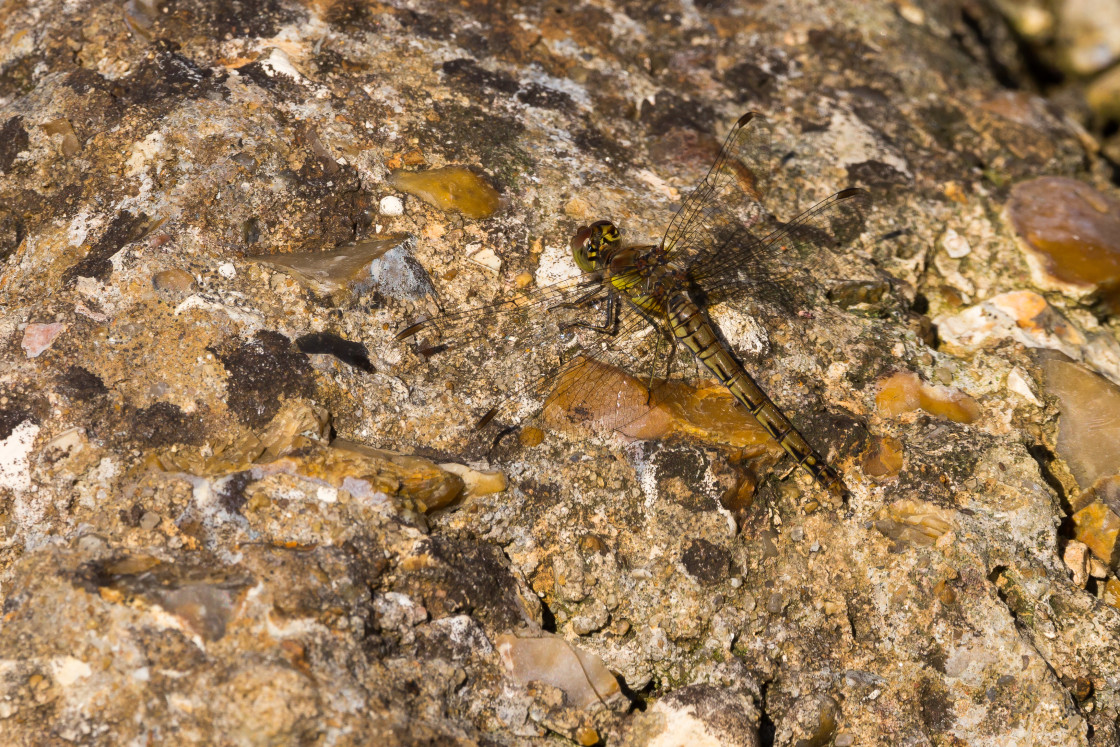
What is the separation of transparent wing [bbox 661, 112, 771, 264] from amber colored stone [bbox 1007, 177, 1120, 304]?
105 centimetres

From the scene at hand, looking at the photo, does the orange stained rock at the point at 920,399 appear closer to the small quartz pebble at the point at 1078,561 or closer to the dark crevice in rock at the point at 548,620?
the small quartz pebble at the point at 1078,561

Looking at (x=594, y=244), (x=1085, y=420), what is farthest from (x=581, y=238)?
(x=1085, y=420)

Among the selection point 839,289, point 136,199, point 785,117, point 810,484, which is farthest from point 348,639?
point 785,117

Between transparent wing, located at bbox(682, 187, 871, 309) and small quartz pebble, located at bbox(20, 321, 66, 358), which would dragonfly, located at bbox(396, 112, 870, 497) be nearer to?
transparent wing, located at bbox(682, 187, 871, 309)

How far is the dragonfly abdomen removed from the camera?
2.42m

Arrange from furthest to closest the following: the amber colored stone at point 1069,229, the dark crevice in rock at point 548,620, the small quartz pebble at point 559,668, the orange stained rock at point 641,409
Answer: the amber colored stone at point 1069,229
the orange stained rock at point 641,409
the dark crevice in rock at point 548,620
the small quartz pebble at point 559,668

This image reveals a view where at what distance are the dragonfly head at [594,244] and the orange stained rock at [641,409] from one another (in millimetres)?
369

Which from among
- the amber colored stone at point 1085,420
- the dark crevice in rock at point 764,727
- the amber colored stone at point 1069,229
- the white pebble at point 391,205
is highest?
the amber colored stone at point 1069,229

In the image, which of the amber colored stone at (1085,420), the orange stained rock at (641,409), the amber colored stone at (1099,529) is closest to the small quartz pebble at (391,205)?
the orange stained rock at (641,409)

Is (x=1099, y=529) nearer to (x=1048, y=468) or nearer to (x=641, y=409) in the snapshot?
(x=1048, y=468)

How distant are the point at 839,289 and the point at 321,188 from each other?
187 cm

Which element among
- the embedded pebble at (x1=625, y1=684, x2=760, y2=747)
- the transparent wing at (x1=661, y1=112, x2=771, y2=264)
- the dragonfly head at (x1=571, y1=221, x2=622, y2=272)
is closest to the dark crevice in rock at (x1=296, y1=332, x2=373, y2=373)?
the dragonfly head at (x1=571, y1=221, x2=622, y2=272)

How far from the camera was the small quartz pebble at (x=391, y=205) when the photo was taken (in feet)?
8.73

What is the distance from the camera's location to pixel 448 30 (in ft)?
10.7
